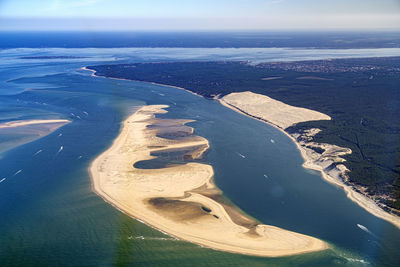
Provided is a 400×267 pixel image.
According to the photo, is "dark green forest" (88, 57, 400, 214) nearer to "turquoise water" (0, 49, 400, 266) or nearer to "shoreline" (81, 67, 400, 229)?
"shoreline" (81, 67, 400, 229)

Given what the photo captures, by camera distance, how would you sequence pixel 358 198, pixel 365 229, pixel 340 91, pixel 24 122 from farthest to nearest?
pixel 340 91, pixel 24 122, pixel 358 198, pixel 365 229

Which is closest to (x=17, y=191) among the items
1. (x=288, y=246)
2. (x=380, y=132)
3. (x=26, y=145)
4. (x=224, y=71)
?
(x=26, y=145)

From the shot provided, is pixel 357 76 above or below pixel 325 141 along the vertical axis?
above

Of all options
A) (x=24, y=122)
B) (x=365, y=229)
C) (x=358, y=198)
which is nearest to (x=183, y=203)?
(x=365, y=229)

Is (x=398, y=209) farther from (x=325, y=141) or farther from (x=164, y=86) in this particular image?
(x=164, y=86)

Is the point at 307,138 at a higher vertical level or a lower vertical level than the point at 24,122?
lower

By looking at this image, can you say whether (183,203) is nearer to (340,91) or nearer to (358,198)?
(358,198)

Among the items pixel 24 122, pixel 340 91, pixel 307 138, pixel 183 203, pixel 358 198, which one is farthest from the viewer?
pixel 340 91
